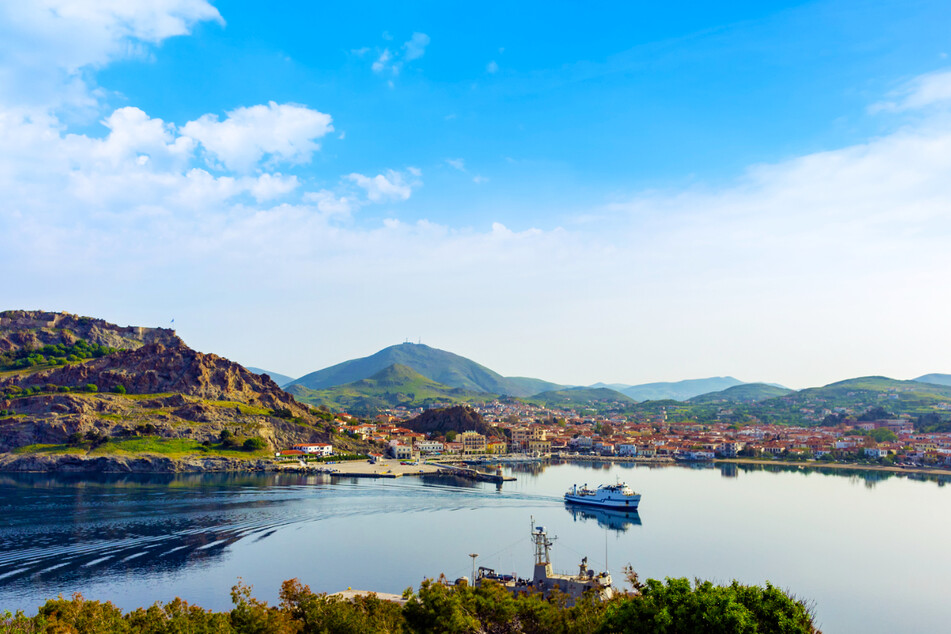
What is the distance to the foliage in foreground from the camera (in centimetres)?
1508

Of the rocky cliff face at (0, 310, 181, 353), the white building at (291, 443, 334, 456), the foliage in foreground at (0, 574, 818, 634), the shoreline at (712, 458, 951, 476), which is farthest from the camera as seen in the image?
the rocky cliff face at (0, 310, 181, 353)

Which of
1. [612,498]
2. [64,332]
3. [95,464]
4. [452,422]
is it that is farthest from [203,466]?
[64,332]

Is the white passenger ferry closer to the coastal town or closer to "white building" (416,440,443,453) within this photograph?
the coastal town

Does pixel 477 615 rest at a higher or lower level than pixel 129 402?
lower

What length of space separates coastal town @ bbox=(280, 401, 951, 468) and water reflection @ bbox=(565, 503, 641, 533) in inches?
1926

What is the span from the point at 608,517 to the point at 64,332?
114215 millimetres

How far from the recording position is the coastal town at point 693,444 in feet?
335

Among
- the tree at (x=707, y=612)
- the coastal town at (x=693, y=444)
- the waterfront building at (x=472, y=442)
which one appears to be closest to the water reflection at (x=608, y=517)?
the tree at (x=707, y=612)

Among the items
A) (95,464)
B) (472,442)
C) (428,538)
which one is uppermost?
(95,464)

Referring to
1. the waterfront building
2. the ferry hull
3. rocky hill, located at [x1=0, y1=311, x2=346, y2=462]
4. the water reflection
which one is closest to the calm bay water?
the water reflection

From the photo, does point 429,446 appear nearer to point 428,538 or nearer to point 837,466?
point 837,466

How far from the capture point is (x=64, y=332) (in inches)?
4875

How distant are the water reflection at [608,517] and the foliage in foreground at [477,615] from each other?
114 feet

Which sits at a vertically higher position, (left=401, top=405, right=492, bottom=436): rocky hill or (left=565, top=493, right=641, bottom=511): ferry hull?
(left=401, top=405, right=492, bottom=436): rocky hill
